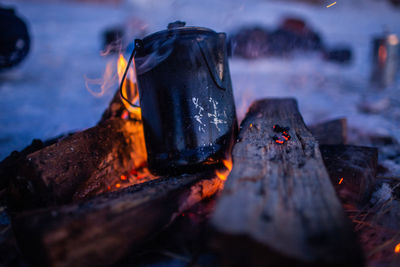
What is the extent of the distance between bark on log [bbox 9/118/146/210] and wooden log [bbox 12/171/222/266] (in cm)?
29

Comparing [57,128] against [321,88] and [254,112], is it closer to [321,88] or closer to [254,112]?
[254,112]

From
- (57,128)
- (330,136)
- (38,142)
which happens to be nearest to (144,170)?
(38,142)

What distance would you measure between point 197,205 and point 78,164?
0.81 metres

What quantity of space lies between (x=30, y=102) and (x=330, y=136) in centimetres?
443

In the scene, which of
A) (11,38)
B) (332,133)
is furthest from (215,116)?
(11,38)

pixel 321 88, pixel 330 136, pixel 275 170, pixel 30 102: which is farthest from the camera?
pixel 321 88

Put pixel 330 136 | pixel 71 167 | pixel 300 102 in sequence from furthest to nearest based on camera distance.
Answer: pixel 300 102, pixel 330 136, pixel 71 167

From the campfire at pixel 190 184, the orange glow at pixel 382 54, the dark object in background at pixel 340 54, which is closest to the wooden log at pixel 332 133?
the campfire at pixel 190 184

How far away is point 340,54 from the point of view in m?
7.55

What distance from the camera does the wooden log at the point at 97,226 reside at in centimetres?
93

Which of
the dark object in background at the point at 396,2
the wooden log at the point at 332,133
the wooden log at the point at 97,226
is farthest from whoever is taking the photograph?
the dark object in background at the point at 396,2

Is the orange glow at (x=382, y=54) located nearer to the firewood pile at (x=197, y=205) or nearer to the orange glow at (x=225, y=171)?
the firewood pile at (x=197, y=205)

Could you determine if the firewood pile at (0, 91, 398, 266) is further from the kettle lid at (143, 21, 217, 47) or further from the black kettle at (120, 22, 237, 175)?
the kettle lid at (143, 21, 217, 47)

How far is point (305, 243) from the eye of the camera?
0.75 m
